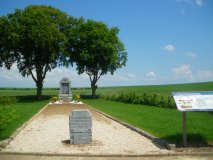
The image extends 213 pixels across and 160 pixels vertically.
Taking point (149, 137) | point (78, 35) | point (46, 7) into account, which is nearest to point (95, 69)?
point (78, 35)

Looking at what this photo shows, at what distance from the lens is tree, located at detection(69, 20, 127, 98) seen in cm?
4644

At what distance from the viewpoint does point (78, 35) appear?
155ft

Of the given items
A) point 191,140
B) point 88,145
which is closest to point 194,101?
point 191,140

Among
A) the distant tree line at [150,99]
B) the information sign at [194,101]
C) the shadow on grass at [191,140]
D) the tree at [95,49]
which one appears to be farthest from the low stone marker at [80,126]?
the tree at [95,49]

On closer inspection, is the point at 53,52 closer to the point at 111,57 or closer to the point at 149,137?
the point at 111,57

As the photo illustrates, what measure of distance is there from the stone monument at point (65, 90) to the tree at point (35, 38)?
414cm

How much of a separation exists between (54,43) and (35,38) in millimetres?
3962

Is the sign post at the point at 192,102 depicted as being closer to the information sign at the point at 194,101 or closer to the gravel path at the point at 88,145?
the information sign at the point at 194,101

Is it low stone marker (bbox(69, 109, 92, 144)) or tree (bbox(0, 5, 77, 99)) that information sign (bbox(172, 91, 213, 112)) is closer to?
low stone marker (bbox(69, 109, 92, 144))

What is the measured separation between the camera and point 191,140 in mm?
12086

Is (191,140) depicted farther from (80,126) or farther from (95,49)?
(95,49)

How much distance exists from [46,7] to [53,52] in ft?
23.2

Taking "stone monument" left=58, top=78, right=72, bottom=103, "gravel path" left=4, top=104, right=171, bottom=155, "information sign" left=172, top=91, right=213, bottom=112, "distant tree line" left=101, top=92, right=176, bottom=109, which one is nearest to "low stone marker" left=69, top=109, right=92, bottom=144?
"gravel path" left=4, top=104, right=171, bottom=155

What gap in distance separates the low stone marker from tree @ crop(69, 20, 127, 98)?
34.1 meters
